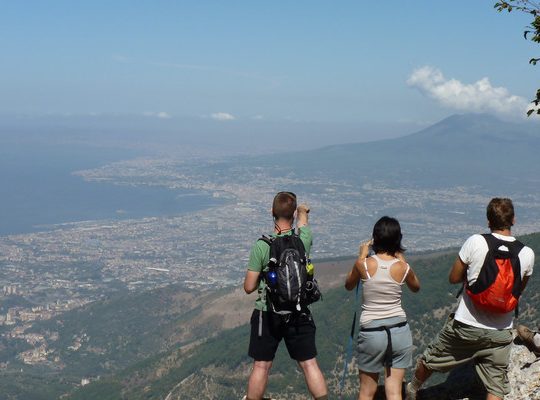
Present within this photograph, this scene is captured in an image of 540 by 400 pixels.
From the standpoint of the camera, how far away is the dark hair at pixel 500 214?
7.86 meters

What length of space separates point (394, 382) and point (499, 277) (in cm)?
189

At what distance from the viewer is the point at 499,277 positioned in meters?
7.80

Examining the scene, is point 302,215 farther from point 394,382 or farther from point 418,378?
point 418,378

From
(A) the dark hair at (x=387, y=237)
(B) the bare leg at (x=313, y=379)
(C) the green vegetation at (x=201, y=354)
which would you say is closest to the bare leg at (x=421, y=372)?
(B) the bare leg at (x=313, y=379)

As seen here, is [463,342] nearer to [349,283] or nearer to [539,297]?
[349,283]

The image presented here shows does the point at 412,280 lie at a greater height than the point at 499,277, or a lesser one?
lesser

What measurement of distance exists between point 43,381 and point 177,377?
4266 cm

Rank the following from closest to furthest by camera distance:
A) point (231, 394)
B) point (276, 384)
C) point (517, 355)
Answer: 1. point (517, 355)
2. point (276, 384)
3. point (231, 394)

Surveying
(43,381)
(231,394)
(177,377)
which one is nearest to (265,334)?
(231,394)

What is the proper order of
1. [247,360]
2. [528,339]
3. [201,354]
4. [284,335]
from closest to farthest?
[284,335] → [528,339] → [247,360] → [201,354]

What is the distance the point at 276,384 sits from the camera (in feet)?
288

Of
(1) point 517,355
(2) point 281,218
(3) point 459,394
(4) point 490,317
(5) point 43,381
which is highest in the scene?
(2) point 281,218

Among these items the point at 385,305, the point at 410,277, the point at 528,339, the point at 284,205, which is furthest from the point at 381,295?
the point at 528,339

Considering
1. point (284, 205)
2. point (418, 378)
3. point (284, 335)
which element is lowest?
point (418, 378)
